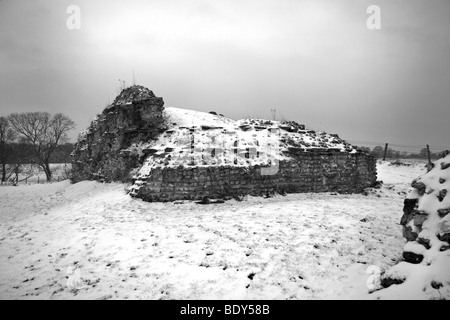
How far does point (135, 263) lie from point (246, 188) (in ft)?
20.2

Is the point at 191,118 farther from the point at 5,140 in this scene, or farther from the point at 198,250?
the point at 5,140

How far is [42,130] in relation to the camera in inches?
1066

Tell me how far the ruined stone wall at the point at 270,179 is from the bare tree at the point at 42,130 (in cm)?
2610

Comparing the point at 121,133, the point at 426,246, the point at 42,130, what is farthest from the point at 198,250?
the point at 42,130

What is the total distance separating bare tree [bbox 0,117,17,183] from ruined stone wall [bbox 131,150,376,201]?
25627 millimetres

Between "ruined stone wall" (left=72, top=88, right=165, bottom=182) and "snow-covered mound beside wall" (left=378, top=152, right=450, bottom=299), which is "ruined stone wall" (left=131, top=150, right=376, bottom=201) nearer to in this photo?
"ruined stone wall" (left=72, top=88, right=165, bottom=182)

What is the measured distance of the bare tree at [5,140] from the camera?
2405cm

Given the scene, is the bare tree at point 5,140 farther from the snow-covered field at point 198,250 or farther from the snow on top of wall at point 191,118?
the snow on top of wall at point 191,118

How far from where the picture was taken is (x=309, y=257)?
4.44 m

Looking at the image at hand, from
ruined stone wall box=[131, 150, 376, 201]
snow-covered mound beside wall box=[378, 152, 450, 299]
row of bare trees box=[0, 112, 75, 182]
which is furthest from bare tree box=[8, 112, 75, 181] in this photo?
snow-covered mound beside wall box=[378, 152, 450, 299]

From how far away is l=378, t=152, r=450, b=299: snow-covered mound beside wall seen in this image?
2744 millimetres

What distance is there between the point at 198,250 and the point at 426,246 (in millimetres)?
4083

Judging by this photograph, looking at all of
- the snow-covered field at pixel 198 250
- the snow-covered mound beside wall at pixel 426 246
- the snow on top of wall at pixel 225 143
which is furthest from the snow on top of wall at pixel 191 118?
the snow-covered mound beside wall at pixel 426 246

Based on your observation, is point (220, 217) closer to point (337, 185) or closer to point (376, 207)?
point (376, 207)
